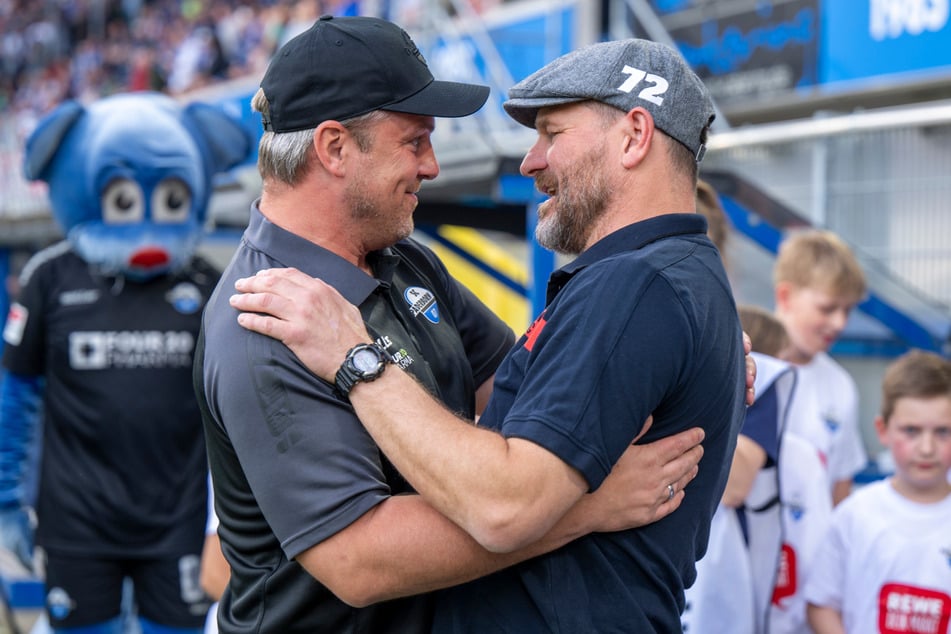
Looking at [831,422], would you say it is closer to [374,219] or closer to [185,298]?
[374,219]

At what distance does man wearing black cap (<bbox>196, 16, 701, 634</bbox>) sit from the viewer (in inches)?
74.0

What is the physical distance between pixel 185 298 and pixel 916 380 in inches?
109

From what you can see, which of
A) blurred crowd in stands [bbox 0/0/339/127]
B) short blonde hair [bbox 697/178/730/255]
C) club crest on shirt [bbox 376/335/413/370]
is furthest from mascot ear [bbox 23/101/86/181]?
blurred crowd in stands [bbox 0/0/339/127]

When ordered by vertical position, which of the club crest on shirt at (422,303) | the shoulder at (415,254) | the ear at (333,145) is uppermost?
the ear at (333,145)

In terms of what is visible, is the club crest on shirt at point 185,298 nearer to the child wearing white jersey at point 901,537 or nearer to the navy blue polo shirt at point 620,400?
the child wearing white jersey at point 901,537

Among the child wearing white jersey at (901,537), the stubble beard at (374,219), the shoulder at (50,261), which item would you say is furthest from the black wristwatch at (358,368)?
the shoulder at (50,261)

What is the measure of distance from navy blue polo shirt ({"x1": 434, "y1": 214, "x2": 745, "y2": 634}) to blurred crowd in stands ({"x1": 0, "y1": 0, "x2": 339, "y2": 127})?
11.5m

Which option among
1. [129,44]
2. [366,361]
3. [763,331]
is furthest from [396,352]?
[129,44]

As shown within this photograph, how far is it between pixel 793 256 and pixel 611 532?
95.3 inches

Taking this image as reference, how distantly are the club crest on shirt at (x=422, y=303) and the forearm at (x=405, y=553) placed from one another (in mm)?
556

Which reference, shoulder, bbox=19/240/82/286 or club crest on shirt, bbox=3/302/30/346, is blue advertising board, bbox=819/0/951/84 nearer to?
shoulder, bbox=19/240/82/286

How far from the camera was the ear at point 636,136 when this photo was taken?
6.48ft

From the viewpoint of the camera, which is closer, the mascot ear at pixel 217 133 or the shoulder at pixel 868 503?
the shoulder at pixel 868 503

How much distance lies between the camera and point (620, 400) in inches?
70.8
